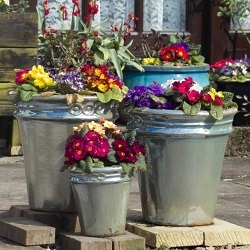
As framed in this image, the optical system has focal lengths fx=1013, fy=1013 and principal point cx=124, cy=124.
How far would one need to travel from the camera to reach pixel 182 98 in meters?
5.71

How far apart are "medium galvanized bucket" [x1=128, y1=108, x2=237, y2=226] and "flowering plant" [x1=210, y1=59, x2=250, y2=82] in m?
3.44

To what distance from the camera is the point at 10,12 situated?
8555mm

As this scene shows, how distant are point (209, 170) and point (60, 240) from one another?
93 cm

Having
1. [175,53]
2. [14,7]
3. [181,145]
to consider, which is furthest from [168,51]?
[181,145]

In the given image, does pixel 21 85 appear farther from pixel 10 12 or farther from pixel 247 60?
pixel 247 60

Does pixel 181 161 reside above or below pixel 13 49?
below

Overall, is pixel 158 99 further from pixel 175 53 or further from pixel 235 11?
pixel 235 11

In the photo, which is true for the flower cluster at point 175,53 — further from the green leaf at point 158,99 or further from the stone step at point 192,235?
the stone step at point 192,235

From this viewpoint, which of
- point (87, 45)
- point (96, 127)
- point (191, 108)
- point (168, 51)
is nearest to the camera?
point (96, 127)

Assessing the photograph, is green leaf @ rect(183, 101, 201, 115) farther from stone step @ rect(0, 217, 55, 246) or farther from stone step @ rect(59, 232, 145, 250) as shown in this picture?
stone step @ rect(0, 217, 55, 246)

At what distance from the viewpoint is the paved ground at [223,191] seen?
21.5ft

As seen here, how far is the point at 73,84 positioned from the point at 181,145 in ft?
2.31

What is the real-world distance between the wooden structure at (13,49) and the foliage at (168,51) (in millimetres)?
1051

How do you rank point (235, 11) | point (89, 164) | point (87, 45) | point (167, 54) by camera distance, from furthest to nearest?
1. point (235, 11)
2. point (167, 54)
3. point (87, 45)
4. point (89, 164)
